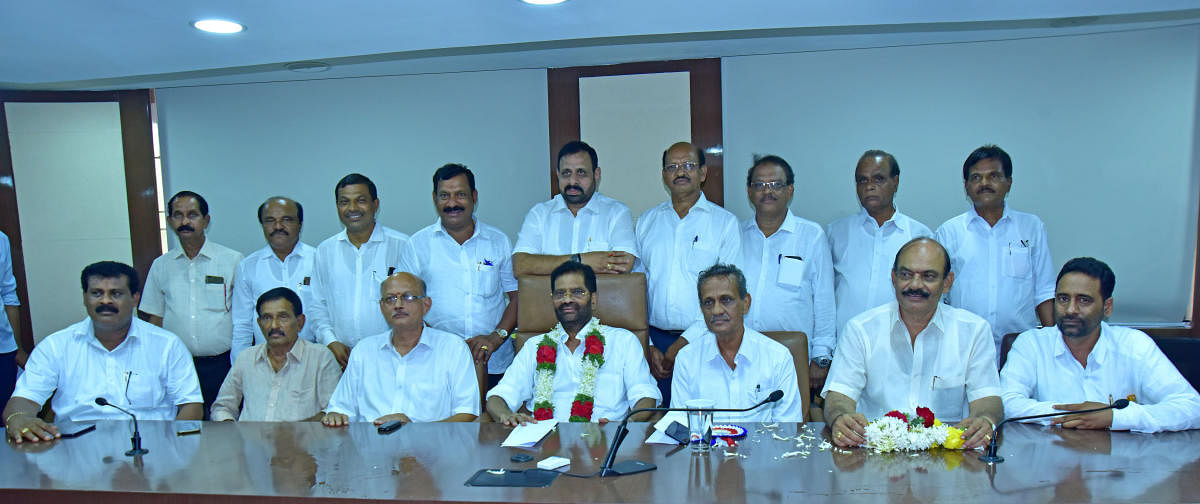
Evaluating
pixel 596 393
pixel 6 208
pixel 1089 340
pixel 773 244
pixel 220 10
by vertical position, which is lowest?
pixel 596 393

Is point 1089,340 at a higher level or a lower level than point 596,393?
higher

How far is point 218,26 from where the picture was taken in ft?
12.1

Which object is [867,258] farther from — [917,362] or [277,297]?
[277,297]

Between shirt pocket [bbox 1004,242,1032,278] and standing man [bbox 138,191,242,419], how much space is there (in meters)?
4.54

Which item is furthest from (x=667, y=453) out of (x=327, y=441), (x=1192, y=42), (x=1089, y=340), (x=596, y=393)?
(x=1192, y=42)

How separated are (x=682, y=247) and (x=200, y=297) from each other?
298 cm

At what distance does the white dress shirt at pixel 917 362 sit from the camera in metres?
2.94

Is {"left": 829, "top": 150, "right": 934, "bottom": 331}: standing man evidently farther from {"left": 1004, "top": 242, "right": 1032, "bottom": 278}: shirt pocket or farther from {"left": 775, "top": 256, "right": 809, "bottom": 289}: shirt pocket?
{"left": 1004, "top": 242, "right": 1032, "bottom": 278}: shirt pocket

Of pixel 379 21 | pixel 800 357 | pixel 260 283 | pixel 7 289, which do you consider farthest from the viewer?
pixel 7 289

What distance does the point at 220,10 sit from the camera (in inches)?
134

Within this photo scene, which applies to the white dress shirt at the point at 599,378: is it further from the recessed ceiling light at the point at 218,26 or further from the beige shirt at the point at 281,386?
the recessed ceiling light at the point at 218,26

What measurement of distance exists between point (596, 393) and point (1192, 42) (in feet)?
15.2

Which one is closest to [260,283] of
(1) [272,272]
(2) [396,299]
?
(1) [272,272]

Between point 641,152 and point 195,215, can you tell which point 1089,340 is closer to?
point 641,152
